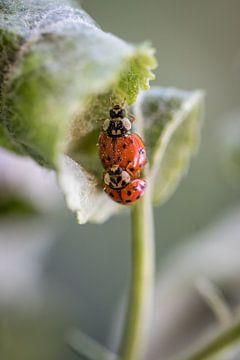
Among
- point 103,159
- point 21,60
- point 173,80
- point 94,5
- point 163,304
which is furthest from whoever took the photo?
point 173,80

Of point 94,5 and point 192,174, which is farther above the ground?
point 94,5

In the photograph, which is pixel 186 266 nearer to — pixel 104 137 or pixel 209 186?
pixel 104 137

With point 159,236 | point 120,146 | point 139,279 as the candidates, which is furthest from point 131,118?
point 159,236

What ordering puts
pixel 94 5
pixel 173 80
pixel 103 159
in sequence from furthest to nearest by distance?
pixel 173 80 < pixel 94 5 < pixel 103 159

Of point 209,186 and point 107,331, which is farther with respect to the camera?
point 209,186

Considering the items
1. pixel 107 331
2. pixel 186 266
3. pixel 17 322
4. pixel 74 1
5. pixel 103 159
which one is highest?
pixel 74 1

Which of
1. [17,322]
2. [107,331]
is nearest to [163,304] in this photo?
[17,322]

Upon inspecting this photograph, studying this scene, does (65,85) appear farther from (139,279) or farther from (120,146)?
(139,279)
